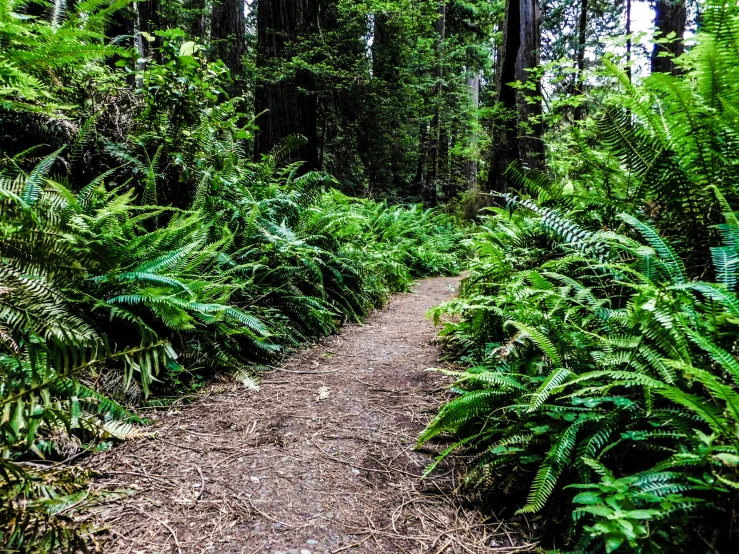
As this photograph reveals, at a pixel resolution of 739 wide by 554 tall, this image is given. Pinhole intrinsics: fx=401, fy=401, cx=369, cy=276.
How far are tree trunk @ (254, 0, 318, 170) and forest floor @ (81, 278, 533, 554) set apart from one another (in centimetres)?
464

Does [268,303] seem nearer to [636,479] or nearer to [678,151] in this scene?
[636,479]

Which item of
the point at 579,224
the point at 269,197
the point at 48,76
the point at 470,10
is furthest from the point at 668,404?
the point at 470,10

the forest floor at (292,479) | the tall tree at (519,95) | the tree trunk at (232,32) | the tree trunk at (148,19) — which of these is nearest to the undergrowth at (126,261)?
the forest floor at (292,479)

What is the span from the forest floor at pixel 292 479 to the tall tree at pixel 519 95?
4352mm

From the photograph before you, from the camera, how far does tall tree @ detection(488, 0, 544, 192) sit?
588cm

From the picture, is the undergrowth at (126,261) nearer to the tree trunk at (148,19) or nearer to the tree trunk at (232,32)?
the tree trunk at (232,32)

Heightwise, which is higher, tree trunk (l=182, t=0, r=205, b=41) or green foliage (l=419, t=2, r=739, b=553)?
tree trunk (l=182, t=0, r=205, b=41)

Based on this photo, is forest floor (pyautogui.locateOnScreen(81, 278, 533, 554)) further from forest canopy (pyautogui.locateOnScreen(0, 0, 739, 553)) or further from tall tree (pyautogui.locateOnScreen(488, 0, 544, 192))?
tall tree (pyautogui.locateOnScreen(488, 0, 544, 192))

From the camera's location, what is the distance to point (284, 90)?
6359 millimetres

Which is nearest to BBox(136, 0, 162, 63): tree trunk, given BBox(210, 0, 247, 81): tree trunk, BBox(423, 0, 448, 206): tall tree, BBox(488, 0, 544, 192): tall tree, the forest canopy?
BBox(210, 0, 247, 81): tree trunk

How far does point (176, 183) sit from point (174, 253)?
4.22 ft

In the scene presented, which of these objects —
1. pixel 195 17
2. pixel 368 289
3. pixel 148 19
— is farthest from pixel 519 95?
pixel 195 17

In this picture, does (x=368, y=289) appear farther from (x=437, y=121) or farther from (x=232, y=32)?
(x=437, y=121)

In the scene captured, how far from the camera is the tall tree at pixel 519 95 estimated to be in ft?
19.3
